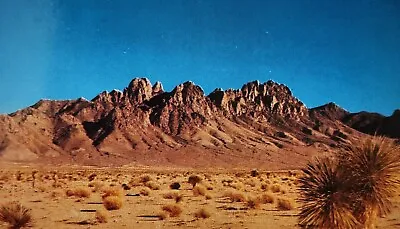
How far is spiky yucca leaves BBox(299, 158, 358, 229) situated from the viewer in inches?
407

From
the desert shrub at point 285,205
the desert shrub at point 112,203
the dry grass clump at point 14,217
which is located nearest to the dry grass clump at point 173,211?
the desert shrub at point 112,203

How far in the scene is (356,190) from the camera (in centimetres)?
1063

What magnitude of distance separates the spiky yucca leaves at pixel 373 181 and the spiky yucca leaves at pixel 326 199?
0.87 feet

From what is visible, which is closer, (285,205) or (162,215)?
(162,215)

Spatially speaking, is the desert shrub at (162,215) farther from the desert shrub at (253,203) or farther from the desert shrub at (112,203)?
the desert shrub at (253,203)

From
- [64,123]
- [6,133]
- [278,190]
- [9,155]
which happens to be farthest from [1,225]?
[64,123]

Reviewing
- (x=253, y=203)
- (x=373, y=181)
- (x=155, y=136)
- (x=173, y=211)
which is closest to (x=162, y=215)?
(x=173, y=211)

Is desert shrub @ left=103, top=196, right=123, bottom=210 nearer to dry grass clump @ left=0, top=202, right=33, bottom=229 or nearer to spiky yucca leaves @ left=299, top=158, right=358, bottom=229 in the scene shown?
dry grass clump @ left=0, top=202, right=33, bottom=229

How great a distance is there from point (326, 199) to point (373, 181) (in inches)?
43.2

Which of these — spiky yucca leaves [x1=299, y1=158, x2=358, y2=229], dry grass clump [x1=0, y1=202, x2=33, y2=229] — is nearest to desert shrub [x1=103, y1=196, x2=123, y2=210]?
dry grass clump [x1=0, y1=202, x2=33, y2=229]

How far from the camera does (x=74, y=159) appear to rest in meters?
122

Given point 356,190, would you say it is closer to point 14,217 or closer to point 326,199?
point 326,199

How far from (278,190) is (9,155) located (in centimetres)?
9614

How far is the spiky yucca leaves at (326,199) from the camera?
10.3 metres
